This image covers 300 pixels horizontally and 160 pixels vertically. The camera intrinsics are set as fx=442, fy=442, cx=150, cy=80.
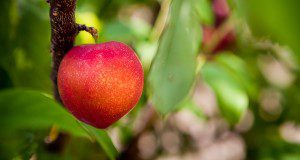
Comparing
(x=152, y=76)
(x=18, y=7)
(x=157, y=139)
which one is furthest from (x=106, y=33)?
(x=157, y=139)

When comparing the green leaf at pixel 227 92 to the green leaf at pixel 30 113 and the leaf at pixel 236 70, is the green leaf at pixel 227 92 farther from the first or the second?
the green leaf at pixel 30 113

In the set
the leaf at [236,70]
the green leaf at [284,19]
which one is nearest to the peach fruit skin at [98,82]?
the green leaf at [284,19]

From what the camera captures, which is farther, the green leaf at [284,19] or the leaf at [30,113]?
the leaf at [30,113]


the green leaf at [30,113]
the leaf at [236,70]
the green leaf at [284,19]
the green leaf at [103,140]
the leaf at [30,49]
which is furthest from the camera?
the leaf at [236,70]

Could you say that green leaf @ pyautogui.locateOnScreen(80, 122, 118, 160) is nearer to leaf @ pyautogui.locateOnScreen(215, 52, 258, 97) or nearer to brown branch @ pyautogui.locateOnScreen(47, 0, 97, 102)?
brown branch @ pyautogui.locateOnScreen(47, 0, 97, 102)

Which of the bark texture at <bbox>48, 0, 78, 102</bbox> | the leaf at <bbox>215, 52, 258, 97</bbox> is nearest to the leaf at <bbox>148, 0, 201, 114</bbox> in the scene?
the bark texture at <bbox>48, 0, 78, 102</bbox>

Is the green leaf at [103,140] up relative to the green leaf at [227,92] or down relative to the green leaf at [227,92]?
up

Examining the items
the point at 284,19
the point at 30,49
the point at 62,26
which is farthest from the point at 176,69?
the point at 30,49

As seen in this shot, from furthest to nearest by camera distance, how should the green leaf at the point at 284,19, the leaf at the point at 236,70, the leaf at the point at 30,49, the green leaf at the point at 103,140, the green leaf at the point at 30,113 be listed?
the leaf at the point at 236,70 < the leaf at the point at 30,49 < the green leaf at the point at 103,140 < the green leaf at the point at 30,113 < the green leaf at the point at 284,19
